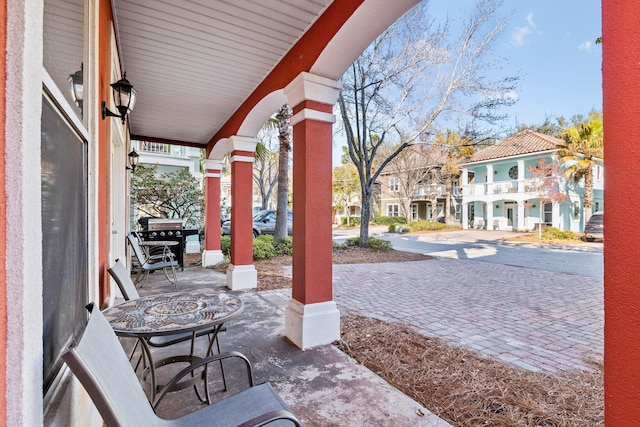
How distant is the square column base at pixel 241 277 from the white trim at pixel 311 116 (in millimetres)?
3175

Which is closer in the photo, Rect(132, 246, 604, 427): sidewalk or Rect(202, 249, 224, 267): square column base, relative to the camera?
Rect(132, 246, 604, 427): sidewalk

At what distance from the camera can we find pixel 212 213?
8188 millimetres

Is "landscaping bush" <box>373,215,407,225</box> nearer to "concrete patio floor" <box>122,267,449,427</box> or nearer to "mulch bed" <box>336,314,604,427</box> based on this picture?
"mulch bed" <box>336,314,604,427</box>

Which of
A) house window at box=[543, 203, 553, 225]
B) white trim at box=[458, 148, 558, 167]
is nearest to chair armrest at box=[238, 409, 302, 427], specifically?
white trim at box=[458, 148, 558, 167]

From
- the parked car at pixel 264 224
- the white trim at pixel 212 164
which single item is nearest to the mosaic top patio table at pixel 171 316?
the white trim at pixel 212 164

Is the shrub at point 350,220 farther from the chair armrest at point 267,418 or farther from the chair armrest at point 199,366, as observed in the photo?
the chair armrest at point 267,418

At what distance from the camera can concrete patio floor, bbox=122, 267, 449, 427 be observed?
7.13 ft

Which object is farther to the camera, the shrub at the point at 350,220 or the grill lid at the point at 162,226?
the shrub at the point at 350,220

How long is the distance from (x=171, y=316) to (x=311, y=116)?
7.56ft

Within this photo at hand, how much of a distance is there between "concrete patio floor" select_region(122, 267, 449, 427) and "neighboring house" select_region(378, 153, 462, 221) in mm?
19526

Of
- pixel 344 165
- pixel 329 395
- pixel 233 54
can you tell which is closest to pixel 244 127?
pixel 233 54

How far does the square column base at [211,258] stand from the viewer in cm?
803

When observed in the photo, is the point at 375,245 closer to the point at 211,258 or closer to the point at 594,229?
the point at 211,258

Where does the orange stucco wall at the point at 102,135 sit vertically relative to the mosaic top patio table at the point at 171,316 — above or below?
above
